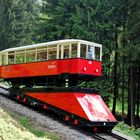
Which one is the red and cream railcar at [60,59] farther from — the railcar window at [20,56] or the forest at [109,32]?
the forest at [109,32]

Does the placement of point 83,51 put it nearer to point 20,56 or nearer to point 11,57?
point 20,56

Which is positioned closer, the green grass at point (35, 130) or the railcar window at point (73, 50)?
the green grass at point (35, 130)

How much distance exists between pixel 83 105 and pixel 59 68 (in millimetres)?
3294

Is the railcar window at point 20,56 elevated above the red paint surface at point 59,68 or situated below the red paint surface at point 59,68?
above

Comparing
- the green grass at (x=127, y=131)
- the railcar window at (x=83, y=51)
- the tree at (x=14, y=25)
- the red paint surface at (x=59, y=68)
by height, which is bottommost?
the green grass at (x=127, y=131)

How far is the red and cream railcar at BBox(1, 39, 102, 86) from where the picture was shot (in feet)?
75.3

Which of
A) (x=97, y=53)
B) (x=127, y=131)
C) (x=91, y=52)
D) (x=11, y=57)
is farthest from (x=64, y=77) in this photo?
(x=11, y=57)

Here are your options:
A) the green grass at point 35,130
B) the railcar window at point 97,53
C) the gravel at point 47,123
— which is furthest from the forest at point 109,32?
the green grass at point 35,130

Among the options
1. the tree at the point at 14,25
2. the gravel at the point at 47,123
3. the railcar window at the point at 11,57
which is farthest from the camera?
the tree at the point at 14,25

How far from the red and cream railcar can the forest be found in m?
7.50

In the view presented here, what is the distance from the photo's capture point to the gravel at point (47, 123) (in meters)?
18.8

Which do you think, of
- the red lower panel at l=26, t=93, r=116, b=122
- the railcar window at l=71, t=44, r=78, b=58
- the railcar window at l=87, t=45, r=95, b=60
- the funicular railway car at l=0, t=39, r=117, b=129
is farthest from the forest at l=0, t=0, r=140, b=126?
the red lower panel at l=26, t=93, r=116, b=122

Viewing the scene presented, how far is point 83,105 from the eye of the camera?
2114 centimetres

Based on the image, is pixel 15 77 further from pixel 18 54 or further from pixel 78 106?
pixel 78 106
